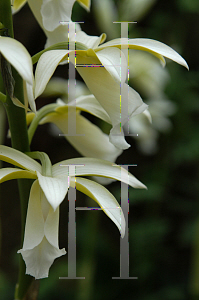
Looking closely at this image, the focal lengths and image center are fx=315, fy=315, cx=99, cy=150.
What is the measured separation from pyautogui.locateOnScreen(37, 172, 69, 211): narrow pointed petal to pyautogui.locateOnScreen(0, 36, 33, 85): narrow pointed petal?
99 mm

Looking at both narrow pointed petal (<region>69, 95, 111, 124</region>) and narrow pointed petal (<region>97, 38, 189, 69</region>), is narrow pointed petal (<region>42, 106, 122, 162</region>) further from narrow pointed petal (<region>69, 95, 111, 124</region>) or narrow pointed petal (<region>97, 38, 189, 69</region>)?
narrow pointed petal (<region>97, 38, 189, 69</region>)

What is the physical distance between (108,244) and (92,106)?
28.4 inches

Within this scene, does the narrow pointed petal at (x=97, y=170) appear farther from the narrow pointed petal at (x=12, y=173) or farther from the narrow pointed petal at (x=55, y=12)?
the narrow pointed petal at (x=55, y=12)

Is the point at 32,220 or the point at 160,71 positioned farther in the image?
the point at 160,71

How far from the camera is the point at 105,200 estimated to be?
313 millimetres

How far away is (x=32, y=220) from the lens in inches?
12.7

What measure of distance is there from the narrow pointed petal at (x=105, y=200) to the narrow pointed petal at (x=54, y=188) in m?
0.01

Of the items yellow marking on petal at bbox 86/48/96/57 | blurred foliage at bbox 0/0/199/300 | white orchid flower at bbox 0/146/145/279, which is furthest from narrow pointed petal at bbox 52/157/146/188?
blurred foliage at bbox 0/0/199/300

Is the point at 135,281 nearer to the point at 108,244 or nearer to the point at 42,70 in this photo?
the point at 108,244

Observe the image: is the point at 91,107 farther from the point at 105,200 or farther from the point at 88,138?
the point at 105,200

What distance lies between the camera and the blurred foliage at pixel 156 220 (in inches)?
37.2

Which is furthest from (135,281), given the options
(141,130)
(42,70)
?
(42,70)

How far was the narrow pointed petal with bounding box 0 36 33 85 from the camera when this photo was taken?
25 cm

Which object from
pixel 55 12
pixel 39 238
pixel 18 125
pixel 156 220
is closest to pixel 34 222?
pixel 39 238
